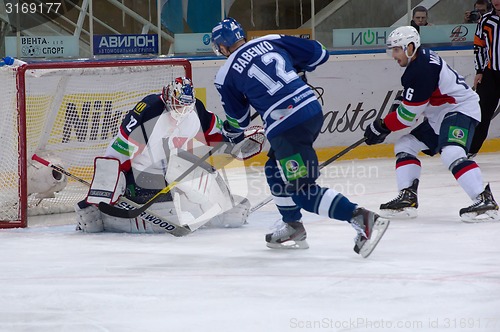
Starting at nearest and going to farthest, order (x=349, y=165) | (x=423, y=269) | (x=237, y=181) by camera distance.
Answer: (x=423, y=269), (x=237, y=181), (x=349, y=165)

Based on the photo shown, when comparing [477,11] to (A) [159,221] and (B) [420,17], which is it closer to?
(B) [420,17]

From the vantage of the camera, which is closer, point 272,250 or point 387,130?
point 272,250

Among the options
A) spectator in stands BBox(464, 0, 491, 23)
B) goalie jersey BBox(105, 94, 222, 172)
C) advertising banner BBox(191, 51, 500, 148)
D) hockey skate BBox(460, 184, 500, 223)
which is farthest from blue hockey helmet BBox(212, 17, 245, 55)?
spectator in stands BBox(464, 0, 491, 23)

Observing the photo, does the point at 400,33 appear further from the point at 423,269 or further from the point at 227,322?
the point at 227,322

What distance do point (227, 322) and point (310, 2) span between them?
4.68 metres

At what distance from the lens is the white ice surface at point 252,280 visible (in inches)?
104

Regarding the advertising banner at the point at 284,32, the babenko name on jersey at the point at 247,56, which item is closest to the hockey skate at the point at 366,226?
the babenko name on jersey at the point at 247,56

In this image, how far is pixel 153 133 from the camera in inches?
171

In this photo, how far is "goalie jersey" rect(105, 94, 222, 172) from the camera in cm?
428

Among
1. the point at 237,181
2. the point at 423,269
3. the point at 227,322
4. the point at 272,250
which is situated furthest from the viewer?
the point at 237,181

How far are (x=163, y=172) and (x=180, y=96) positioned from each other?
1.34 ft

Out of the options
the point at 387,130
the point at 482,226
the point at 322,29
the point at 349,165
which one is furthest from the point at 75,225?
the point at 322,29

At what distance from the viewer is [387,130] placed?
436 centimetres

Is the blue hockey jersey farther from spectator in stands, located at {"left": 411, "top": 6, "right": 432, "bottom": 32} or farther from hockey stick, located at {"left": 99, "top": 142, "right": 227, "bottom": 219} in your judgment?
spectator in stands, located at {"left": 411, "top": 6, "right": 432, "bottom": 32}
